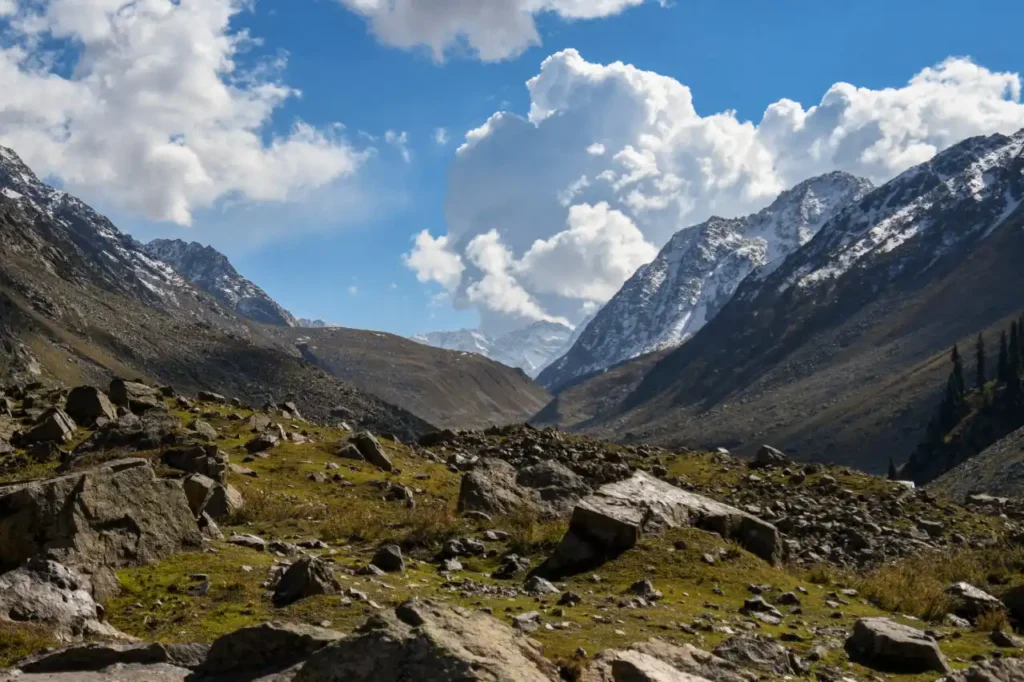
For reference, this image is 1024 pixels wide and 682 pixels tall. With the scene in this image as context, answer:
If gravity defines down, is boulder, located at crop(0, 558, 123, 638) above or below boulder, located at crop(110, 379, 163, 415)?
below

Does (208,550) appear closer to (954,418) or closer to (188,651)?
(188,651)

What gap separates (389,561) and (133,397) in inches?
974

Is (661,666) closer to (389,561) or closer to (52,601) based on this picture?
(389,561)

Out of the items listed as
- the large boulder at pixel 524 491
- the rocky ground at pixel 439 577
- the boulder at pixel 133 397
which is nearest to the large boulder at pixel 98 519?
the rocky ground at pixel 439 577

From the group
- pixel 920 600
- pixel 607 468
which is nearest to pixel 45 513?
pixel 920 600

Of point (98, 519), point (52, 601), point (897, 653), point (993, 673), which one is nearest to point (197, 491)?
point (98, 519)

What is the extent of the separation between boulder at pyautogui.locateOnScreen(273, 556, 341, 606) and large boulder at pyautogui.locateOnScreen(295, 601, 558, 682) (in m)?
4.16

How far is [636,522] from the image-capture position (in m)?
19.1

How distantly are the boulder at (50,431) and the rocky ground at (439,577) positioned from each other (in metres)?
0.08

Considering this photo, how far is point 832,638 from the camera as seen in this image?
14.4m

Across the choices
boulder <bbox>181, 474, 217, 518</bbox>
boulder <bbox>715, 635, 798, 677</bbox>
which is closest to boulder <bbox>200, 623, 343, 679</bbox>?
boulder <bbox>715, 635, 798, 677</bbox>

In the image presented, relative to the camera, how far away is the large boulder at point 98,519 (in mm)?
14070

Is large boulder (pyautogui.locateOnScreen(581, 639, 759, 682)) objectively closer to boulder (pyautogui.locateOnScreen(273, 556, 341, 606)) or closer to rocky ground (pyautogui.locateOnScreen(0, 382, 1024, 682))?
rocky ground (pyautogui.locateOnScreen(0, 382, 1024, 682))

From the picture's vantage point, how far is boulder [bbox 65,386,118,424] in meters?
33.4
